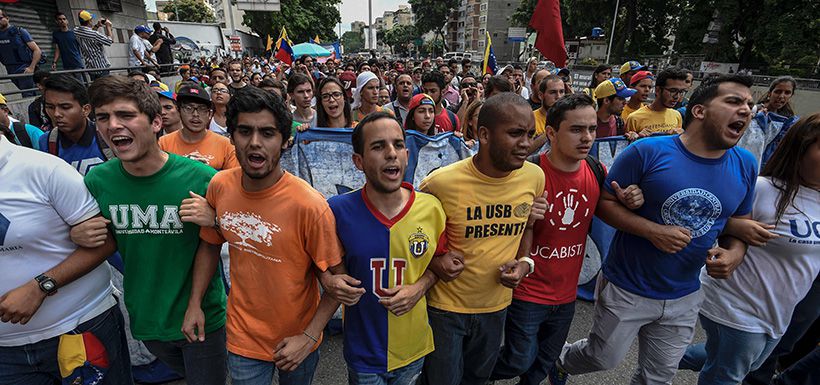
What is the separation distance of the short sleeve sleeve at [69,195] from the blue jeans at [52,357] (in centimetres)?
59

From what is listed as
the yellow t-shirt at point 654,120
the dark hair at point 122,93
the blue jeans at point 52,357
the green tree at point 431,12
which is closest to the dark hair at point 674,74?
the yellow t-shirt at point 654,120

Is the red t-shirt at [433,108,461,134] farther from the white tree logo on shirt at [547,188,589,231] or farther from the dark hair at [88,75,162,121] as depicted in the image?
the dark hair at [88,75,162,121]

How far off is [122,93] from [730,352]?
3.84 meters

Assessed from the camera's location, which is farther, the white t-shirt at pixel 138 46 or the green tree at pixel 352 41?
the green tree at pixel 352 41

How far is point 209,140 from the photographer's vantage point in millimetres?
3713

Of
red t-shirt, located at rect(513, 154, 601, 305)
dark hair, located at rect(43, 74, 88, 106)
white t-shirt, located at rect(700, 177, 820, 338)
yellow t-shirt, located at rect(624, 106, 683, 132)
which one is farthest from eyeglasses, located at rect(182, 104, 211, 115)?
yellow t-shirt, located at rect(624, 106, 683, 132)

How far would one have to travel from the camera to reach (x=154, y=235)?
2.09 metres

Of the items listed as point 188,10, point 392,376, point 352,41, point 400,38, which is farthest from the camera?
point 352,41

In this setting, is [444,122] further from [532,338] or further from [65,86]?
[65,86]

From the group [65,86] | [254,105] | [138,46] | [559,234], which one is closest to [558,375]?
[559,234]

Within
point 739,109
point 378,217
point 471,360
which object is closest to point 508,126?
point 378,217

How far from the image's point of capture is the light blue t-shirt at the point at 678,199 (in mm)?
2334

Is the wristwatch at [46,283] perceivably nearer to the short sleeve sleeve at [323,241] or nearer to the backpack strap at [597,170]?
the short sleeve sleeve at [323,241]

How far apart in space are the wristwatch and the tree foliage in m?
Result: 29.0
